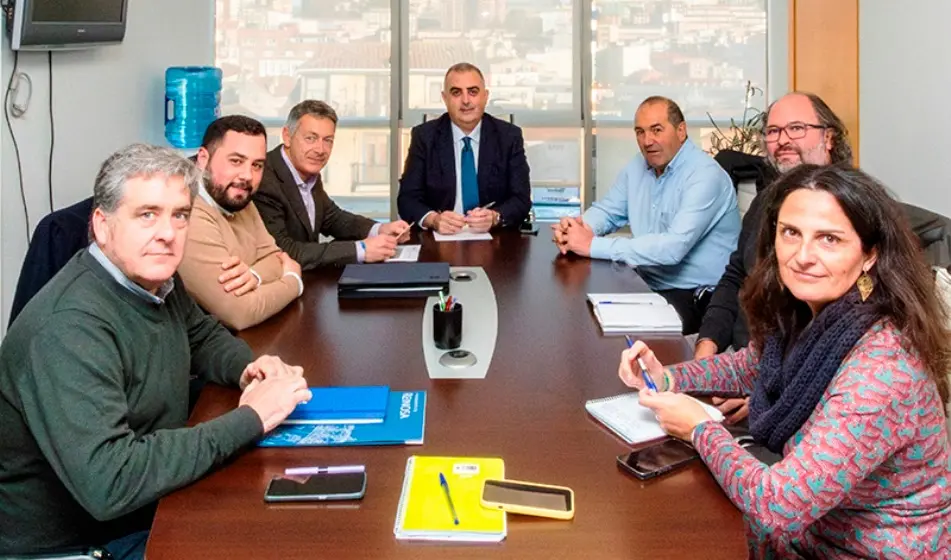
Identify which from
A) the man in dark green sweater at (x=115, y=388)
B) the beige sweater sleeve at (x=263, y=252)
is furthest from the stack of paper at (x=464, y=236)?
the man in dark green sweater at (x=115, y=388)

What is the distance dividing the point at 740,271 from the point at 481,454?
5.39 ft

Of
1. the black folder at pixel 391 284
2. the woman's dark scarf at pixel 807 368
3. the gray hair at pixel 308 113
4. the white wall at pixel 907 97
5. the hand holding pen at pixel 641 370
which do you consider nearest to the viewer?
the woman's dark scarf at pixel 807 368

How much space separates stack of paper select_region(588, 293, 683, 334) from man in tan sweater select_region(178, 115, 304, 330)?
876 mm

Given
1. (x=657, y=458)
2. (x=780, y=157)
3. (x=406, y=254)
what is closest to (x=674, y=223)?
(x=780, y=157)

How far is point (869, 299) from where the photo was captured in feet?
4.38

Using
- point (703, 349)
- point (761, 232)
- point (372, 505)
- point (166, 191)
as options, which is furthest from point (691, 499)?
point (703, 349)

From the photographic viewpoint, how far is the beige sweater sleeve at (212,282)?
2.07 metres

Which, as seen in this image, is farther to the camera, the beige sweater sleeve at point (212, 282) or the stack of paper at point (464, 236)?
the stack of paper at point (464, 236)

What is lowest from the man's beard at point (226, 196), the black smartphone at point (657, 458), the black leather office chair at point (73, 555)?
the black leather office chair at point (73, 555)

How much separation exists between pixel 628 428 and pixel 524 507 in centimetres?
35

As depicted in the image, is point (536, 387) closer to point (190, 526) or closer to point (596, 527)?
point (596, 527)

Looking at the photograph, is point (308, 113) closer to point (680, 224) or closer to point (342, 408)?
point (680, 224)

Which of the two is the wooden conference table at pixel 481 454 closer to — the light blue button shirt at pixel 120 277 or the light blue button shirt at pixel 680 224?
the light blue button shirt at pixel 120 277

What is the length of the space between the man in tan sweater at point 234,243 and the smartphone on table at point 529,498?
1.12m
